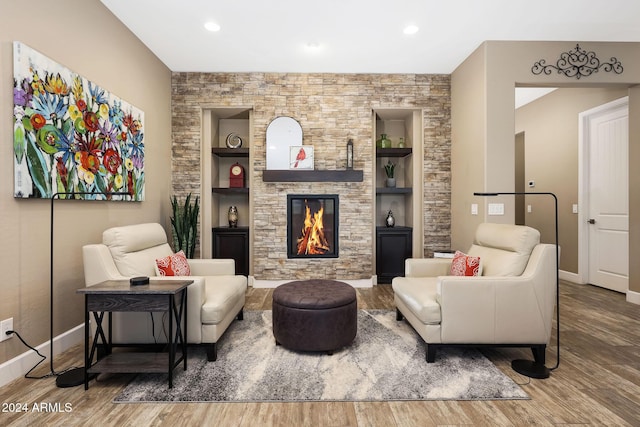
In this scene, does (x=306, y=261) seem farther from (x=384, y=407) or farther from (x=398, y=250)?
(x=384, y=407)

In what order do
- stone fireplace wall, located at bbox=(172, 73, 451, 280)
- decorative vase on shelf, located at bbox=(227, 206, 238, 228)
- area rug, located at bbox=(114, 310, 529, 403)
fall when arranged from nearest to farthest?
area rug, located at bbox=(114, 310, 529, 403), stone fireplace wall, located at bbox=(172, 73, 451, 280), decorative vase on shelf, located at bbox=(227, 206, 238, 228)

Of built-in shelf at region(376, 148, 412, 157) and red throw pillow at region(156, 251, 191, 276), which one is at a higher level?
built-in shelf at region(376, 148, 412, 157)

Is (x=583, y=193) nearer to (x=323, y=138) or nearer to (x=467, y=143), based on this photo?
(x=467, y=143)

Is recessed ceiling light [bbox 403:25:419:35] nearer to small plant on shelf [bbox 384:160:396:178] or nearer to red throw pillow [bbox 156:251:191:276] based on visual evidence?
small plant on shelf [bbox 384:160:396:178]

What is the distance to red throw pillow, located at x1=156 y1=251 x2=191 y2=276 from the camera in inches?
101

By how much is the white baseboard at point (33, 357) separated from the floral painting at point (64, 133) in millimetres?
1016

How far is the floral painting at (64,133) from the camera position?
2016 mm

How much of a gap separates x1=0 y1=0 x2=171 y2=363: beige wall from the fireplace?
5.88ft

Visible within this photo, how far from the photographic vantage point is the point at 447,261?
2990 millimetres

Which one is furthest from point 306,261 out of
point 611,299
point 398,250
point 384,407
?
point 611,299

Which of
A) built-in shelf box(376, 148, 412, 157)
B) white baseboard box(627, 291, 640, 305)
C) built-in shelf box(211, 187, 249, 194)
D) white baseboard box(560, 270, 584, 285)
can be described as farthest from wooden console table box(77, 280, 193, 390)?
white baseboard box(560, 270, 584, 285)

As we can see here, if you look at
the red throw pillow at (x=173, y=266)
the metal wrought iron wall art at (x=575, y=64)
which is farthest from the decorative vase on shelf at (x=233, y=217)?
the metal wrought iron wall art at (x=575, y=64)

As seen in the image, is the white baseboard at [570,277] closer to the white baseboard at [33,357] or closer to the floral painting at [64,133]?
the floral painting at [64,133]

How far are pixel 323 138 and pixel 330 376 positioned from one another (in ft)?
9.91
